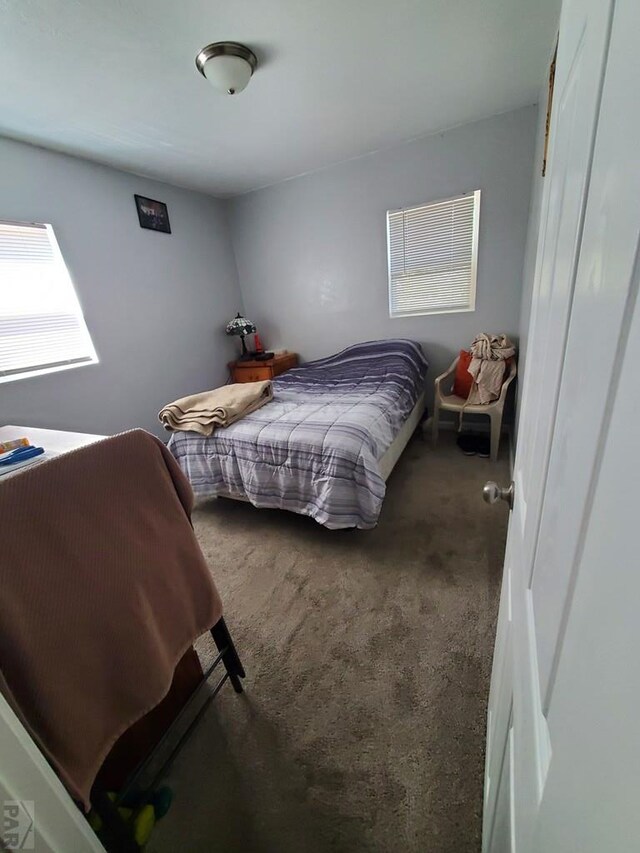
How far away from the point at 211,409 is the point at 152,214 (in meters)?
2.16

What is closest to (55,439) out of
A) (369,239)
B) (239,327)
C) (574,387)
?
(574,387)

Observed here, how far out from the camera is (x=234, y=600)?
1601 millimetres

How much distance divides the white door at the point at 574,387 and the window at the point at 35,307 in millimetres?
3008

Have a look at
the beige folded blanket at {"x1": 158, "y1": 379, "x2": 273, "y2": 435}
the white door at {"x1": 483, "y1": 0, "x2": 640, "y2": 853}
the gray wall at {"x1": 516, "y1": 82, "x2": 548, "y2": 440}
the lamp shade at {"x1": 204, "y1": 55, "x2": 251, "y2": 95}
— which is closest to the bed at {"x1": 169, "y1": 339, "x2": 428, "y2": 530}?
the beige folded blanket at {"x1": 158, "y1": 379, "x2": 273, "y2": 435}

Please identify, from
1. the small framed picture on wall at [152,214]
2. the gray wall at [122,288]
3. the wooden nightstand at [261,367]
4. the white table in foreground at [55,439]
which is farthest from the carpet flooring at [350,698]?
the small framed picture on wall at [152,214]

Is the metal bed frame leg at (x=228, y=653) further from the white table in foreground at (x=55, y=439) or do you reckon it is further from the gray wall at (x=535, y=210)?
the gray wall at (x=535, y=210)

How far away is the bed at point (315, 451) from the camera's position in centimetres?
173

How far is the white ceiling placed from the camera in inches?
56.1

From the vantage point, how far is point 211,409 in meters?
2.11

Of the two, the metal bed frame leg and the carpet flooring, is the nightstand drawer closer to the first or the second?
the carpet flooring

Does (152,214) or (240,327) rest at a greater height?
(152,214)

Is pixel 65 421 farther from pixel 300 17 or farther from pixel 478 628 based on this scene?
pixel 478 628

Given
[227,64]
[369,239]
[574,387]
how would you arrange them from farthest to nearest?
Answer: [369,239]
[227,64]
[574,387]

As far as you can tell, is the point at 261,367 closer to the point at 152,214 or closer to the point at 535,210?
the point at 152,214
